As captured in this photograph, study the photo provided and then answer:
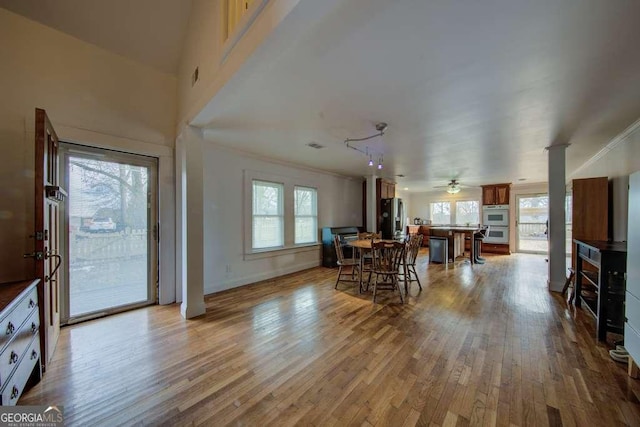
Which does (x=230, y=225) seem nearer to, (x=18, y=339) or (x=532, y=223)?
(x=18, y=339)

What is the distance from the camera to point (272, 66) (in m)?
1.90

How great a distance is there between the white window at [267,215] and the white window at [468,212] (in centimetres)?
775

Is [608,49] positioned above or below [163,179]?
above

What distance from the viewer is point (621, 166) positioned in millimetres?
3500

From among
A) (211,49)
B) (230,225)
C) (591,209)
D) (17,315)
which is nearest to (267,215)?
(230,225)

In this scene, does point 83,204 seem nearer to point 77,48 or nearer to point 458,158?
point 77,48

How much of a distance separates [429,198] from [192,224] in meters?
9.69

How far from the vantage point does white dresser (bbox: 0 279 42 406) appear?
4.39ft

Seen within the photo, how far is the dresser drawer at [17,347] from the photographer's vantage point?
4.31 ft

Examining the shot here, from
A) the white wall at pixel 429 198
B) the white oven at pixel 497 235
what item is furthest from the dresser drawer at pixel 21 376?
the white wall at pixel 429 198

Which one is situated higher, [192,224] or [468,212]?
[468,212]

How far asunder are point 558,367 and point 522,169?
521cm

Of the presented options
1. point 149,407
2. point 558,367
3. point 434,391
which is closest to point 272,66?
point 149,407

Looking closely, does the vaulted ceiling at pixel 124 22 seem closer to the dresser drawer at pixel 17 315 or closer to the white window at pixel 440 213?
the dresser drawer at pixel 17 315
